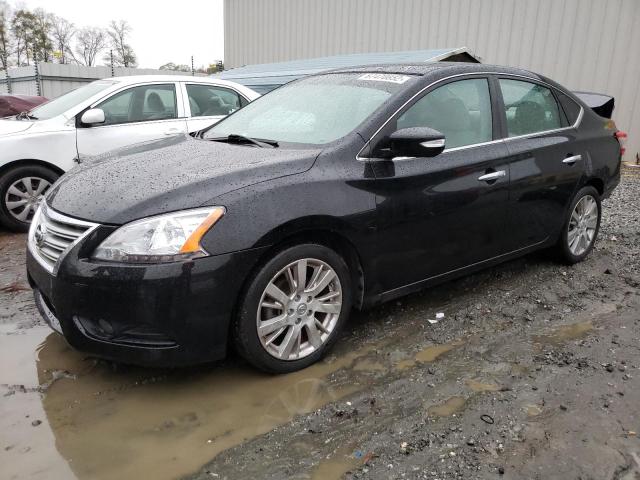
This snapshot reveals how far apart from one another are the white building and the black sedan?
25.4 feet

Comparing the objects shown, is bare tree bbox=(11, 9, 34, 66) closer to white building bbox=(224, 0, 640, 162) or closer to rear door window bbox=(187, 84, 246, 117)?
white building bbox=(224, 0, 640, 162)

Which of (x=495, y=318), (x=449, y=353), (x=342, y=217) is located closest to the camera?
(x=342, y=217)

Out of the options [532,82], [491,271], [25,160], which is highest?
[532,82]

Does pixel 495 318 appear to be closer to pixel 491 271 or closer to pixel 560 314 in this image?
pixel 560 314

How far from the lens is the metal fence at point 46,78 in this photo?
1991 centimetres

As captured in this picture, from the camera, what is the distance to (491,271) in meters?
4.57

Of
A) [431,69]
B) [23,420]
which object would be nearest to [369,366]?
[23,420]

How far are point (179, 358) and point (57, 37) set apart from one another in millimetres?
49467

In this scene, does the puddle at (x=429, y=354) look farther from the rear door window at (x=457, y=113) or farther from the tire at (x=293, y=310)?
the rear door window at (x=457, y=113)

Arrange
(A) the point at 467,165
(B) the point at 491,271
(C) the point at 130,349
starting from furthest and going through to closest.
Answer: (B) the point at 491,271 → (A) the point at 467,165 → (C) the point at 130,349

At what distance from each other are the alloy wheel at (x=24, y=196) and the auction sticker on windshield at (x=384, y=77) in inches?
142

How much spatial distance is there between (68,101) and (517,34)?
9.54 m

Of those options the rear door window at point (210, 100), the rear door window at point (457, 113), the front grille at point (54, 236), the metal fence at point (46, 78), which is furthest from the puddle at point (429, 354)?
the metal fence at point (46, 78)

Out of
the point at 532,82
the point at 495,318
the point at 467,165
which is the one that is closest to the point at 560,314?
the point at 495,318
